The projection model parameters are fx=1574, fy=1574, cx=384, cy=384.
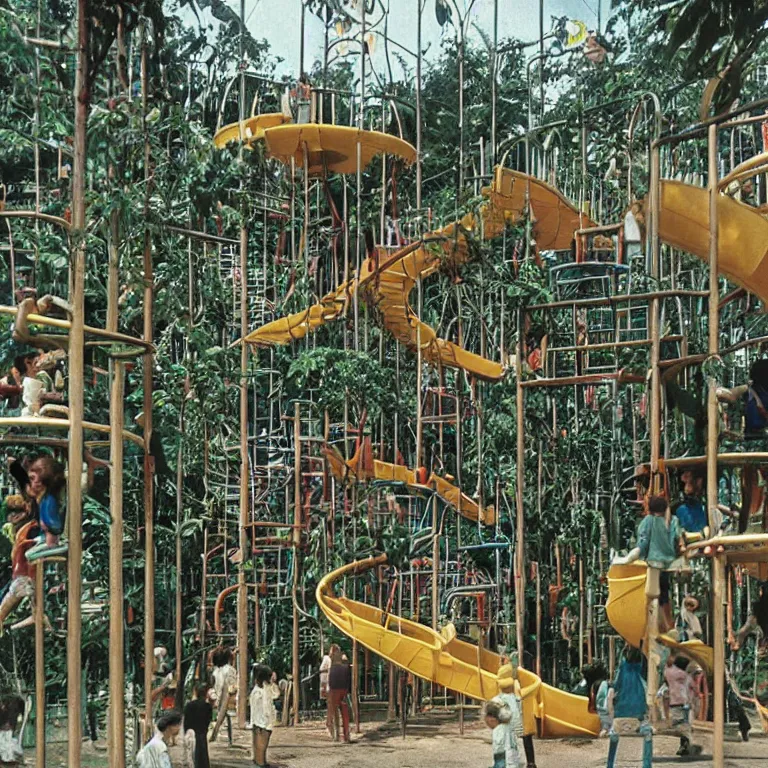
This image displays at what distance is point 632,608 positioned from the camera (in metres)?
13.1

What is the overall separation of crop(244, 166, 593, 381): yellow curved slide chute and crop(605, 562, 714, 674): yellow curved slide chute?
444 centimetres

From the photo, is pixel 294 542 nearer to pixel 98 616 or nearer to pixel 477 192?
pixel 98 616

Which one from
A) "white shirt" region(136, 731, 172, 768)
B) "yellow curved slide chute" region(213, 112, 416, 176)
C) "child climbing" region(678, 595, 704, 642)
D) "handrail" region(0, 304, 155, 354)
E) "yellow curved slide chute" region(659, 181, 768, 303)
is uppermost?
"yellow curved slide chute" region(213, 112, 416, 176)

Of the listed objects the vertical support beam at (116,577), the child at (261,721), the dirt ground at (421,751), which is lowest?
the dirt ground at (421,751)

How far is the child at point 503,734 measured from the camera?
38.8ft

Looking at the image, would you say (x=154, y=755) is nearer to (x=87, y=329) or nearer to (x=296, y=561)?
(x=87, y=329)

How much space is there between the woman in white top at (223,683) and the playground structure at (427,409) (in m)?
0.21

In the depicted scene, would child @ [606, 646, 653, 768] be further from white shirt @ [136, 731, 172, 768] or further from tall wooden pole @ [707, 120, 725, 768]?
white shirt @ [136, 731, 172, 768]

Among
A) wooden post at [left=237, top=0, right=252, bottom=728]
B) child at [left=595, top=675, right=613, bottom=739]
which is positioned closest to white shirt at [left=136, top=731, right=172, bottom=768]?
child at [left=595, top=675, right=613, bottom=739]

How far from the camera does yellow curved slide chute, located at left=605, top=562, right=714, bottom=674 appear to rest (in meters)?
12.9

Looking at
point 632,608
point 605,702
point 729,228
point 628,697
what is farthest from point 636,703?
point 729,228

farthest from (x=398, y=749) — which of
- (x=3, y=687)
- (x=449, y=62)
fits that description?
(x=449, y=62)

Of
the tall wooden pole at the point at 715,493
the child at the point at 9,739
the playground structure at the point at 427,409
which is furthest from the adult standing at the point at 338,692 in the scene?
the tall wooden pole at the point at 715,493

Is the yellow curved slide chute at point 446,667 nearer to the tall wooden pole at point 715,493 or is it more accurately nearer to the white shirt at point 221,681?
the white shirt at point 221,681
